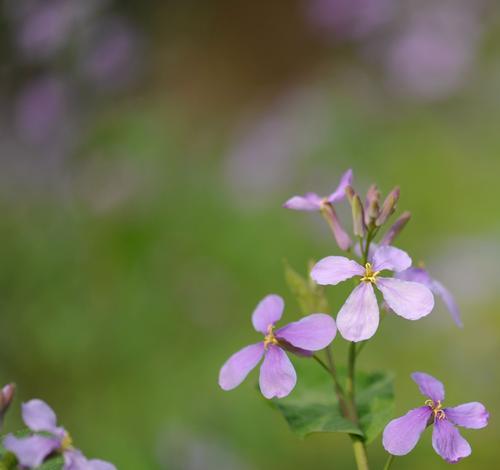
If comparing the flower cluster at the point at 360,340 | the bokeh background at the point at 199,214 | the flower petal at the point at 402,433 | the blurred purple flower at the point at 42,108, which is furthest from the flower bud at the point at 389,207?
the blurred purple flower at the point at 42,108

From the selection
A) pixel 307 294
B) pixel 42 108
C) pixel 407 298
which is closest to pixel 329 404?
pixel 307 294

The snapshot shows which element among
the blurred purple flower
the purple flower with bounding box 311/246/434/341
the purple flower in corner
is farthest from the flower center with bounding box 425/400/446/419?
the blurred purple flower

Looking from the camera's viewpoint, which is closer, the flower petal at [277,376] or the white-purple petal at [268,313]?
the flower petal at [277,376]

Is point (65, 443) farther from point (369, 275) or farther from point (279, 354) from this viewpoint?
point (369, 275)

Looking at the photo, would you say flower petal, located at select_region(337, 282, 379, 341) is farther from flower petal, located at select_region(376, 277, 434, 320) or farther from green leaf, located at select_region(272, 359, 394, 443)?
green leaf, located at select_region(272, 359, 394, 443)

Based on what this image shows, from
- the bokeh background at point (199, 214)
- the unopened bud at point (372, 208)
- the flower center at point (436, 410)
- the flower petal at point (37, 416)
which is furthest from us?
the bokeh background at point (199, 214)

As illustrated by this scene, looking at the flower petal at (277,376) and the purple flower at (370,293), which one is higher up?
the purple flower at (370,293)

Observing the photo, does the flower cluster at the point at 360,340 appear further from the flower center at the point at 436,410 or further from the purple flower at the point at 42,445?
the purple flower at the point at 42,445

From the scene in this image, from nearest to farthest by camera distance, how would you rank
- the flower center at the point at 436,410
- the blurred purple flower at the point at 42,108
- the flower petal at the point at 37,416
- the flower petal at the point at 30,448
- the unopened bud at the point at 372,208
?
the flower petal at the point at 30,448 < the flower petal at the point at 37,416 < the flower center at the point at 436,410 < the unopened bud at the point at 372,208 < the blurred purple flower at the point at 42,108
